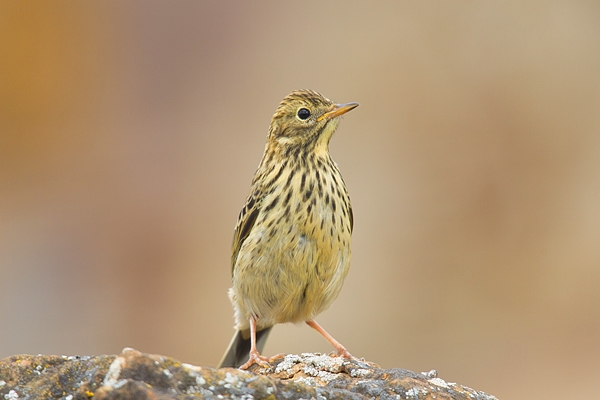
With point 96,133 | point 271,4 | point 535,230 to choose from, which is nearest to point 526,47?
point 535,230

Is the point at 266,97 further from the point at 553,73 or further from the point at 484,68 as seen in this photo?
the point at 553,73

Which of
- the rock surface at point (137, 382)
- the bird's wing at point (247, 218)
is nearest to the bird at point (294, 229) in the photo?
the bird's wing at point (247, 218)

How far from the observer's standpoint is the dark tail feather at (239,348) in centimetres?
714

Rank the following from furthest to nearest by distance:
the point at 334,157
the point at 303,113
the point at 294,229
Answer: the point at 334,157, the point at 303,113, the point at 294,229

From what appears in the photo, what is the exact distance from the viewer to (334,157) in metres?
12.7

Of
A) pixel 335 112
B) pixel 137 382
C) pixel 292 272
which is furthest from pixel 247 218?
pixel 137 382

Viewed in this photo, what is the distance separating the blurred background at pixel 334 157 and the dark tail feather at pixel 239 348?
158 inches

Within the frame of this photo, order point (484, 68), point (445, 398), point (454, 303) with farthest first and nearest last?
1. point (484, 68)
2. point (454, 303)
3. point (445, 398)

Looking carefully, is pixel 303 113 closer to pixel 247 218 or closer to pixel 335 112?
pixel 335 112

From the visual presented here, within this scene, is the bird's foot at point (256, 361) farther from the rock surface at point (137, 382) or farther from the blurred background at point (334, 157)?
the blurred background at point (334, 157)

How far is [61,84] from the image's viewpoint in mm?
13812

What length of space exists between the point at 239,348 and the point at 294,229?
1611 millimetres

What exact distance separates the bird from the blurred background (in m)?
4.80

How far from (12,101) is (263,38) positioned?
4607mm
